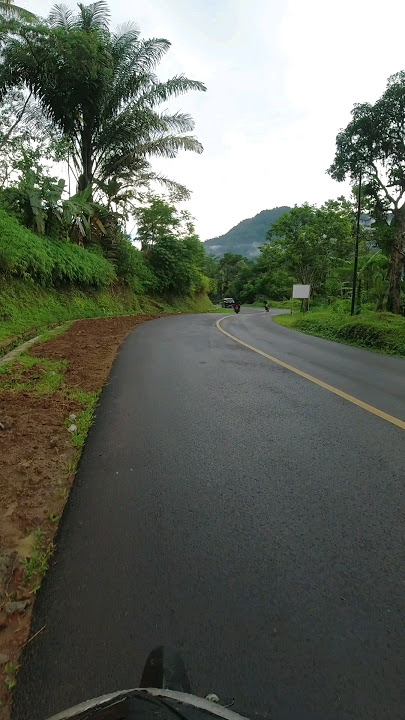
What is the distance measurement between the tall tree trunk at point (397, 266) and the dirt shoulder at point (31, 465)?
16110 mm

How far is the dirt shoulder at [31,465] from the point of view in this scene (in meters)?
1.80

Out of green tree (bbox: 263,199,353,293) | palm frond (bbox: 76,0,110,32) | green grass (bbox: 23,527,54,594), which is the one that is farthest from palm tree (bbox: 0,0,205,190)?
green grass (bbox: 23,527,54,594)

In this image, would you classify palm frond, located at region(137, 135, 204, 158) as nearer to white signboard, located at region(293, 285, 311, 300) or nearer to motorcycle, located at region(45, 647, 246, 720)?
white signboard, located at region(293, 285, 311, 300)

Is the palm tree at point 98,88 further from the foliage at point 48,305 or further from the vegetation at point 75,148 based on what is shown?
the foliage at point 48,305

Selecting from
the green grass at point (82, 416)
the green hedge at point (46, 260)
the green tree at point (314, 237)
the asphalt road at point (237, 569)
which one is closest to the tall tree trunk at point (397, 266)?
the green tree at point (314, 237)

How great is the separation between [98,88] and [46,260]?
9866mm

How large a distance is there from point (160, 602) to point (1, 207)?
574 inches

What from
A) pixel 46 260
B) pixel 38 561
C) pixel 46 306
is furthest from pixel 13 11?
pixel 38 561

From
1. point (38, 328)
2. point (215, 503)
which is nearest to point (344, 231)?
point (38, 328)

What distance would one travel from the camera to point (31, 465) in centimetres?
314

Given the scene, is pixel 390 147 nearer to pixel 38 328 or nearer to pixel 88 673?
pixel 38 328

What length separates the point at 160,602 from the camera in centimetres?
182

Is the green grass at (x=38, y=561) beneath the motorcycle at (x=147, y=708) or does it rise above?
beneath

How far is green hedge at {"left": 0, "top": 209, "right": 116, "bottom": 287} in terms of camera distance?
1197cm
